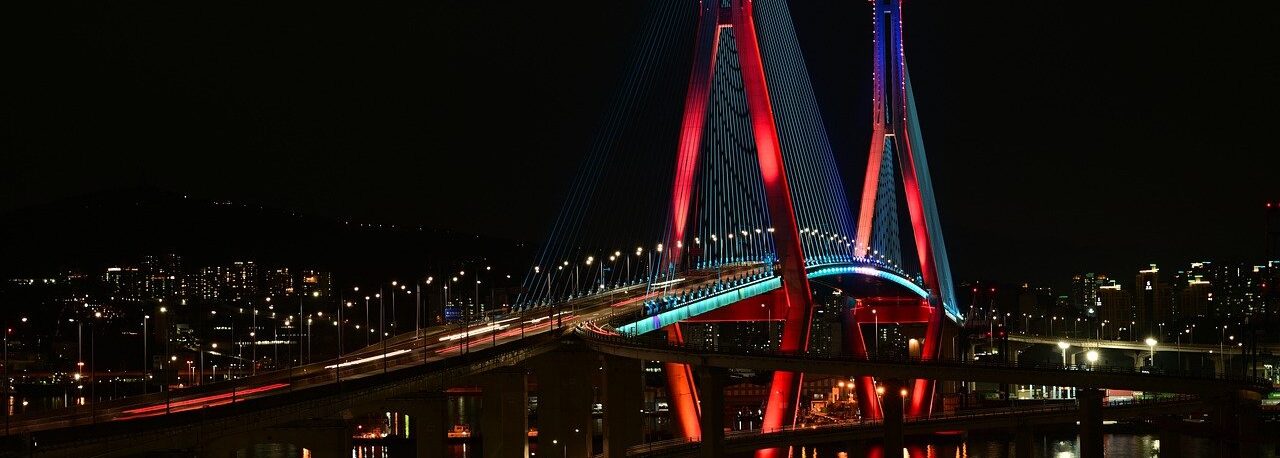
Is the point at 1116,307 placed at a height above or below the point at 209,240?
below

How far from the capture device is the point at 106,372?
8369 cm

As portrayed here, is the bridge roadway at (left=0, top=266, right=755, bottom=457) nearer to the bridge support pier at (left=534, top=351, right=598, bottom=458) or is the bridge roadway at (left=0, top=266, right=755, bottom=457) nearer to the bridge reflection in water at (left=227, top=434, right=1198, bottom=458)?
the bridge support pier at (left=534, top=351, right=598, bottom=458)

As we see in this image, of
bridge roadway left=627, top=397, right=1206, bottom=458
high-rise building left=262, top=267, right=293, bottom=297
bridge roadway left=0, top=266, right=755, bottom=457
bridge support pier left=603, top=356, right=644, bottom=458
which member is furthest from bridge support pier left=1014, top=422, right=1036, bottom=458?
high-rise building left=262, top=267, right=293, bottom=297

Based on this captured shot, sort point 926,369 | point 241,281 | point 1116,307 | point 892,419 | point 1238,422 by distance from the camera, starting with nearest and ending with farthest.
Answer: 1. point 926,369
2. point 1238,422
3. point 892,419
4. point 241,281
5. point 1116,307

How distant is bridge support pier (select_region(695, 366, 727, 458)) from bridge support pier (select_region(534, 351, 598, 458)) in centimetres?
326

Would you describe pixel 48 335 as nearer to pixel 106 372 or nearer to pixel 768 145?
pixel 106 372

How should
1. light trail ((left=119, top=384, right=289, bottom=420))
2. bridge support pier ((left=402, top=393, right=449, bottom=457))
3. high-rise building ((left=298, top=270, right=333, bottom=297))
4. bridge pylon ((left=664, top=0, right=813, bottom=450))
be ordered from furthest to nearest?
1. high-rise building ((left=298, top=270, right=333, bottom=297))
2. bridge pylon ((left=664, top=0, right=813, bottom=450))
3. bridge support pier ((left=402, top=393, right=449, bottom=457))
4. light trail ((left=119, top=384, right=289, bottom=420))

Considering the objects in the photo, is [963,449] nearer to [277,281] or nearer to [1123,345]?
[1123,345]

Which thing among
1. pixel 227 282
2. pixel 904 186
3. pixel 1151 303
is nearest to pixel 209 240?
pixel 227 282

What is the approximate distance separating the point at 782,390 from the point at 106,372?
156ft

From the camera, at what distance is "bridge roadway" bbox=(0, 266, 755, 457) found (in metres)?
26.2

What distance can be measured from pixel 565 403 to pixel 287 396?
13.4 m

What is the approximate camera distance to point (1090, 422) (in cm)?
3903

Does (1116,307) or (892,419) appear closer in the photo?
(892,419)
